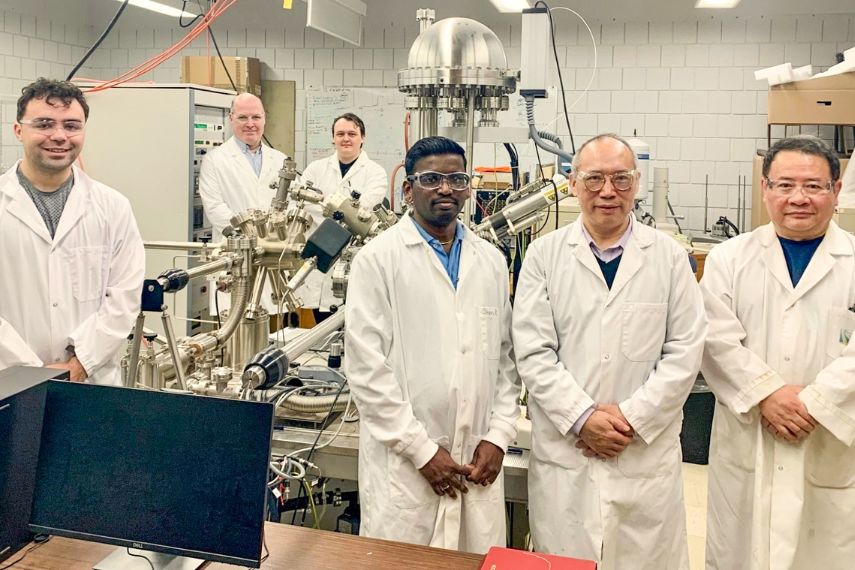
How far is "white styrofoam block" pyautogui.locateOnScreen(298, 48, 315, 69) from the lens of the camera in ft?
19.9

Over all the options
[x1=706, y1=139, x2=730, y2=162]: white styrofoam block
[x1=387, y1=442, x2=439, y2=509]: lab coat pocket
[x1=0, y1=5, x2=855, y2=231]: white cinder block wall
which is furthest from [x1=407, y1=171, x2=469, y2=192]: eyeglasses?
[x1=706, y1=139, x2=730, y2=162]: white styrofoam block

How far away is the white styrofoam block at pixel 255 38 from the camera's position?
613cm

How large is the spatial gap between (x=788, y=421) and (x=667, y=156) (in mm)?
4020

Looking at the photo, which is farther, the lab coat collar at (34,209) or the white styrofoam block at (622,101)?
the white styrofoam block at (622,101)

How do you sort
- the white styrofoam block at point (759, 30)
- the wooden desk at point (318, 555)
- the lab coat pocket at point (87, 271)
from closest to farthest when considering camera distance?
the wooden desk at point (318, 555), the lab coat pocket at point (87, 271), the white styrofoam block at point (759, 30)

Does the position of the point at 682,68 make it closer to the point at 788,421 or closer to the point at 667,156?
the point at 667,156

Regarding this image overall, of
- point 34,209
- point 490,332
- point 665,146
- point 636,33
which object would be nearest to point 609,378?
point 490,332

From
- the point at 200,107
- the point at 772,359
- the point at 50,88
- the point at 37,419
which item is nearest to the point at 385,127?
the point at 200,107

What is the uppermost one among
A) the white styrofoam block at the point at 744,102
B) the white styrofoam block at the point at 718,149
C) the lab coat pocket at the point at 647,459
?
the white styrofoam block at the point at 744,102

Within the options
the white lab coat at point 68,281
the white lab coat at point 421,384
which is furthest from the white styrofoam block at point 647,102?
the white lab coat at point 68,281

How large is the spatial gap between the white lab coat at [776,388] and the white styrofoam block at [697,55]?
12.7ft

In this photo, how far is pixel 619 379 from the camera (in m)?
1.75

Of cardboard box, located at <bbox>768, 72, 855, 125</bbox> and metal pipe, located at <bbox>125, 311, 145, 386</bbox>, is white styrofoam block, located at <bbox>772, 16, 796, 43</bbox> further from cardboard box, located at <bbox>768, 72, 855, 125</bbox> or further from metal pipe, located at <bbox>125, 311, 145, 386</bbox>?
metal pipe, located at <bbox>125, 311, 145, 386</bbox>

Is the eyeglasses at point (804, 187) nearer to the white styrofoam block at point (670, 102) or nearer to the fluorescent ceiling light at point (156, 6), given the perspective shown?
the white styrofoam block at point (670, 102)
